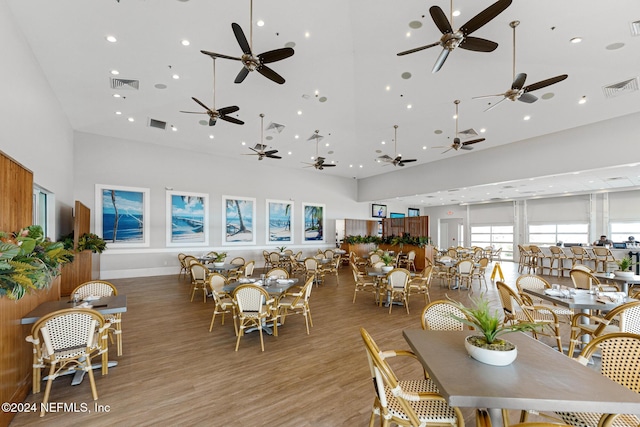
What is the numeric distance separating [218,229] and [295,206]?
4.24 meters

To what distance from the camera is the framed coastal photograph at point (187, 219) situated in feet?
36.3

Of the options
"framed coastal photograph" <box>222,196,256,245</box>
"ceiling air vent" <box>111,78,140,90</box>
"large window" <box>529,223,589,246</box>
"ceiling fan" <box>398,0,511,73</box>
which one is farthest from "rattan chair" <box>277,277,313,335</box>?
"large window" <box>529,223,589,246</box>

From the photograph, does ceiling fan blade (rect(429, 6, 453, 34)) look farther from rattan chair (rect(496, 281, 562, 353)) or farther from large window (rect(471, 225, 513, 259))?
large window (rect(471, 225, 513, 259))

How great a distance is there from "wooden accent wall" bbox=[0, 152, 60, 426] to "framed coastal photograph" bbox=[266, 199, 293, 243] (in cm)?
1023

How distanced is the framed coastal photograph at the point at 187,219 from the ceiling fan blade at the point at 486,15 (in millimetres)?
10903

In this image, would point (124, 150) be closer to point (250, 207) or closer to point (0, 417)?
point (250, 207)

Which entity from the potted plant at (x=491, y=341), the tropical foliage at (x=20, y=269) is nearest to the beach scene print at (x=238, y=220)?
the tropical foliage at (x=20, y=269)

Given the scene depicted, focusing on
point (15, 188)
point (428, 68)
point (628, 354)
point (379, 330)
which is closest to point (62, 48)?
point (15, 188)

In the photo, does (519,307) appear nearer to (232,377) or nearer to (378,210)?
(232,377)

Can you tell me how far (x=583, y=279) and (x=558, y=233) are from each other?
12963mm

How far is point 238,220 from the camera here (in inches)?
501

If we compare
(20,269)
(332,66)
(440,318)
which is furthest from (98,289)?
(332,66)

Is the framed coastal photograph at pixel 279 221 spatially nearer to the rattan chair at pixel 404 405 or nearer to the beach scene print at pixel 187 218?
the beach scene print at pixel 187 218

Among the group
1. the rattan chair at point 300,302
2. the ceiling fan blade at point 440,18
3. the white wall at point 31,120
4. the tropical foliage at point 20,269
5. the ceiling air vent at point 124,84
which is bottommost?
the rattan chair at point 300,302
